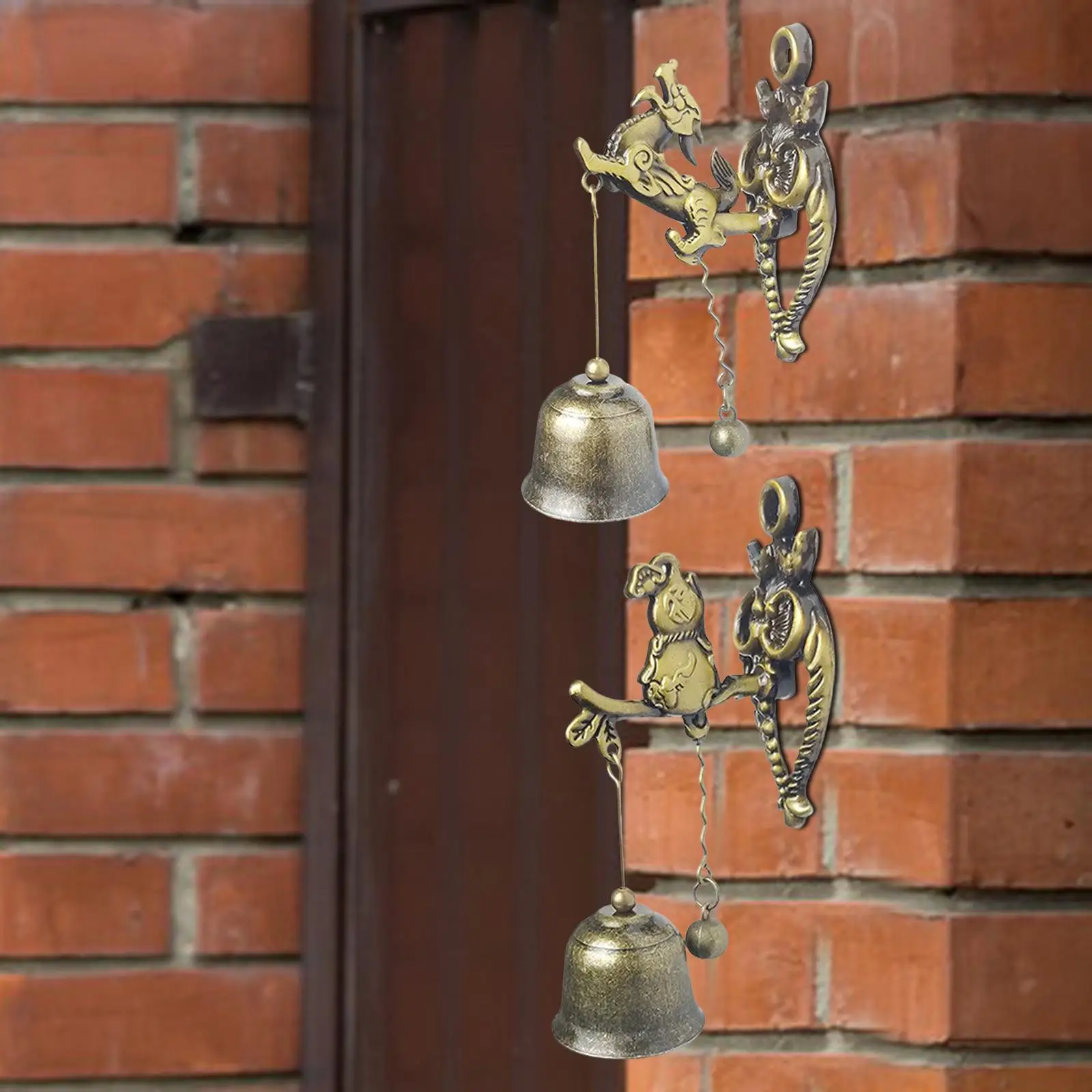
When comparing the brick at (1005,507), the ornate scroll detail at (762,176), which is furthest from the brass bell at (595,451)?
the brick at (1005,507)

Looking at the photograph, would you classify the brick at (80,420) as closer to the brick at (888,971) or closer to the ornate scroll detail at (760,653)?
the ornate scroll detail at (760,653)

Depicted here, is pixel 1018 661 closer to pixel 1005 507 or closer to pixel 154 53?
A: pixel 1005 507

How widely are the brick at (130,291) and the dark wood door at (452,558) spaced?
0.20ft

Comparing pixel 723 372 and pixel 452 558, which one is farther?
pixel 452 558

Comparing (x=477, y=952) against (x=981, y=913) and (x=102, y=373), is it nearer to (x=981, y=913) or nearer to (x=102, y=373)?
(x=981, y=913)

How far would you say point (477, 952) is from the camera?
1324mm

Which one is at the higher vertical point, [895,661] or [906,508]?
[906,508]

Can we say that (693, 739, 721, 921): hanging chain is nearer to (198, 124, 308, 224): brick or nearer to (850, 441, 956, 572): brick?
(850, 441, 956, 572): brick

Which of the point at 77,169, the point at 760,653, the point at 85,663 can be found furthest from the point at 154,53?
the point at 760,653

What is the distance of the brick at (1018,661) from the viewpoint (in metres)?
1.11

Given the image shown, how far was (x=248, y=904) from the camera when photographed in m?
1.38

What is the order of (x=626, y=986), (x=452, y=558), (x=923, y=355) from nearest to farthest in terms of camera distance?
(x=626, y=986)
(x=923, y=355)
(x=452, y=558)

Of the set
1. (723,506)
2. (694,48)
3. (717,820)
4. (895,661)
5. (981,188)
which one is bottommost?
(717,820)

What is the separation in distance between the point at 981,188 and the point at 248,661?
27.0 inches
